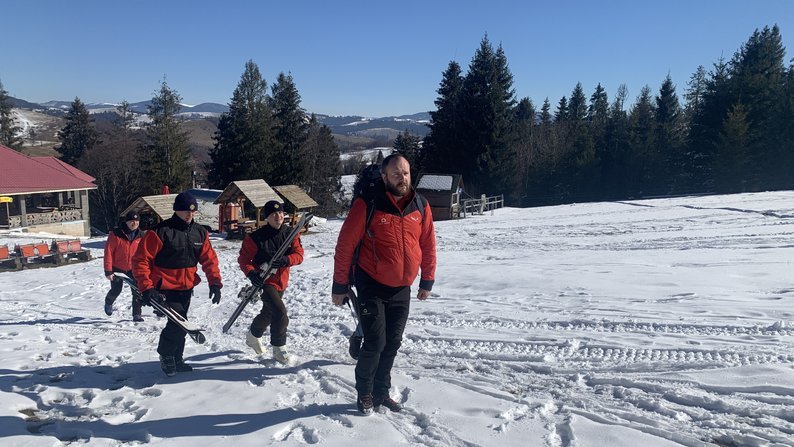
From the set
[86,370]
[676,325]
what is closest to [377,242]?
[86,370]

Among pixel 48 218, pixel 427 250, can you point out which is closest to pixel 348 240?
pixel 427 250

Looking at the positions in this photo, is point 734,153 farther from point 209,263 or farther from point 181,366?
point 181,366

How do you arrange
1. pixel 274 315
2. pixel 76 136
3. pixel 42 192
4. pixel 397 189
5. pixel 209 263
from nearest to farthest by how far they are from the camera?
1. pixel 397 189
2. pixel 209 263
3. pixel 274 315
4. pixel 42 192
5. pixel 76 136

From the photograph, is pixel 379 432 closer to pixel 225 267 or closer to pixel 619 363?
pixel 619 363

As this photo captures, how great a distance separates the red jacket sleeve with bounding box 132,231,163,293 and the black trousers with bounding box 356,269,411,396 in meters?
2.36

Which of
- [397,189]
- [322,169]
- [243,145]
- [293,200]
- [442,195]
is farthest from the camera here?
[322,169]

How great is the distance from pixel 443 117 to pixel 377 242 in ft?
149

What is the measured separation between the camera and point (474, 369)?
5484 millimetres

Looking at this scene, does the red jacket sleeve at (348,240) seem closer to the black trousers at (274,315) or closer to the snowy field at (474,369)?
the snowy field at (474,369)

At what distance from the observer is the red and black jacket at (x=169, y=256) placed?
520 cm

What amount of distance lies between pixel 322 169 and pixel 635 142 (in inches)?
1155

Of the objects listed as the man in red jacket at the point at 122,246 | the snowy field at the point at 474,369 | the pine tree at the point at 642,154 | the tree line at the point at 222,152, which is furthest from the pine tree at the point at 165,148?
the pine tree at the point at 642,154

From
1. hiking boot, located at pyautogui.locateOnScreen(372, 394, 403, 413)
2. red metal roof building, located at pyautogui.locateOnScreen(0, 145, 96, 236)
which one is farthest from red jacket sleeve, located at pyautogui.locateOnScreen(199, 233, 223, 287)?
red metal roof building, located at pyautogui.locateOnScreen(0, 145, 96, 236)

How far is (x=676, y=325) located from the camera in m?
6.59
